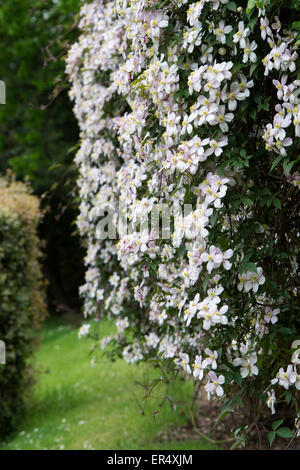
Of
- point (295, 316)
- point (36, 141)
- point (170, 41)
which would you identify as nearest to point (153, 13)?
point (170, 41)

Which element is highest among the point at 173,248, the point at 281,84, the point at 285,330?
the point at 281,84

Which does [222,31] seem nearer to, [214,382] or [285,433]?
[214,382]

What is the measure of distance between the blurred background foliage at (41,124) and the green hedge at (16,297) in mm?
5831

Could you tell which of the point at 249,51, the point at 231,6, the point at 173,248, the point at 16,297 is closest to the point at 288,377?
the point at 173,248

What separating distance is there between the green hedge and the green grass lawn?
0.31 m

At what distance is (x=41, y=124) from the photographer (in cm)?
1191

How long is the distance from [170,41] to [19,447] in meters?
3.63

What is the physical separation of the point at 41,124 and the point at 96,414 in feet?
27.1

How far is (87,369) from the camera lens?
684 centimetres

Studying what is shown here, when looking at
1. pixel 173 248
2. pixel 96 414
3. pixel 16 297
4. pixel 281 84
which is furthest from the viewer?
pixel 96 414

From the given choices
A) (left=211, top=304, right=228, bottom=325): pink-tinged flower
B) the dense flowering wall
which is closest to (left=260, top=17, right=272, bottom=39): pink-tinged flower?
the dense flowering wall

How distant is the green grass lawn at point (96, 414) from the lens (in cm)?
414

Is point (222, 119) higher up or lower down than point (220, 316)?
higher up

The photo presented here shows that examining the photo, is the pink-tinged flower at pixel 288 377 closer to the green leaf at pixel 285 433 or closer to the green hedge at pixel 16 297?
the green leaf at pixel 285 433
